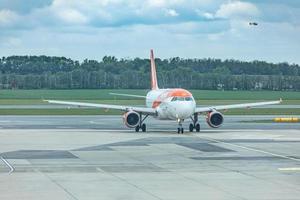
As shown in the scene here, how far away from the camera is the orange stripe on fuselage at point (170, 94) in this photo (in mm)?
50531

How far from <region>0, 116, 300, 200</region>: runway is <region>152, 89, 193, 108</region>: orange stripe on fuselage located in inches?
126

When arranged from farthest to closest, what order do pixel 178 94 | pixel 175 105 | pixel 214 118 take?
1. pixel 214 118
2. pixel 178 94
3. pixel 175 105

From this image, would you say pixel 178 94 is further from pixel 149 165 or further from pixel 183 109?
pixel 149 165

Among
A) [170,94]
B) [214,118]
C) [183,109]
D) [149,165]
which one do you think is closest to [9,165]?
[149,165]

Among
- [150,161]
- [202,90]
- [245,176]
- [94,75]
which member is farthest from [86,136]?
[94,75]

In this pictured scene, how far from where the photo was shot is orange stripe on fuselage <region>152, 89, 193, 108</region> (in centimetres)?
5053

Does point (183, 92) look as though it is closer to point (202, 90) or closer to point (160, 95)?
point (160, 95)

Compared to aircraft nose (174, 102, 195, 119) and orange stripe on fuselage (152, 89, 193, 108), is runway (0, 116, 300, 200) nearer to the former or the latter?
aircraft nose (174, 102, 195, 119)

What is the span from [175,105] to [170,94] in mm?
1402

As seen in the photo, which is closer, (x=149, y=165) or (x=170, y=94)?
(x=149, y=165)

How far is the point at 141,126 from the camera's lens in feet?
169

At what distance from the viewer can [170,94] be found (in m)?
51.0

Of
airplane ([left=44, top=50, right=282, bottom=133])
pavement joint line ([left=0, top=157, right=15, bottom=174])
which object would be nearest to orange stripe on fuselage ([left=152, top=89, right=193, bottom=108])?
airplane ([left=44, top=50, right=282, bottom=133])

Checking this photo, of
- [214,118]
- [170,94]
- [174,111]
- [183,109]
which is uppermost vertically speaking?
[170,94]
